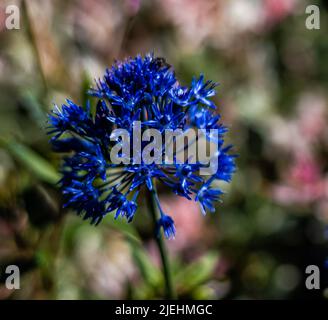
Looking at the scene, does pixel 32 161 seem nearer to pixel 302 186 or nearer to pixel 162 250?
pixel 162 250

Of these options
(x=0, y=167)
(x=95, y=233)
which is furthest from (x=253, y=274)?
(x=0, y=167)

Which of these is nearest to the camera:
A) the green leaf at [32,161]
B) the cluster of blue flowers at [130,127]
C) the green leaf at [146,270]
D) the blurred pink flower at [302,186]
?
the cluster of blue flowers at [130,127]

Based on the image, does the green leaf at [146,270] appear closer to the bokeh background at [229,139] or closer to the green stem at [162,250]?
the bokeh background at [229,139]

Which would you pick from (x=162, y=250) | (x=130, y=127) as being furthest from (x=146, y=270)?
(x=130, y=127)

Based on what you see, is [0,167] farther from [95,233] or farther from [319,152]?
[319,152]

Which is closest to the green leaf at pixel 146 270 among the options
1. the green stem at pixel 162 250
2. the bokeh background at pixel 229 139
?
the bokeh background at pixel 229 139
